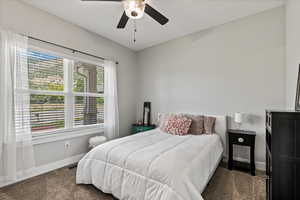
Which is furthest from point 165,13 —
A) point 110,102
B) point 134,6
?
point 110,102

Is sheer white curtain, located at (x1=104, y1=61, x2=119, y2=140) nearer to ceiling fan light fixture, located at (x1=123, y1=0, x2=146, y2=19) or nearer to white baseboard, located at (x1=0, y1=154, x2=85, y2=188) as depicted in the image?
white baseboard, located at (x1=0, y1=154, x2=85, y2=188)

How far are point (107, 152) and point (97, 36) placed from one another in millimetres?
2710

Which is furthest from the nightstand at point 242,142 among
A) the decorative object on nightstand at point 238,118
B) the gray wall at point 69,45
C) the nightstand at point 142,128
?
the gray wall at point 69,45

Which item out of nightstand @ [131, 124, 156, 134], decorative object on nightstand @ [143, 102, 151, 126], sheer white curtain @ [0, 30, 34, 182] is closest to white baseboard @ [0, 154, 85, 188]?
sheer white curtain @ [0, 30, 34, 182]

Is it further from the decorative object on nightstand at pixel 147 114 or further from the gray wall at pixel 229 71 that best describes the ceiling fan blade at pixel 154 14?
the decorative object on nightstand at pixel 147 114

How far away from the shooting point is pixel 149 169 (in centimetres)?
156

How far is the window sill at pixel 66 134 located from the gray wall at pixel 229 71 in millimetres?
1611

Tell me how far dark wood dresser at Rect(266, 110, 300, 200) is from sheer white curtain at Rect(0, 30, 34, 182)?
316 cm

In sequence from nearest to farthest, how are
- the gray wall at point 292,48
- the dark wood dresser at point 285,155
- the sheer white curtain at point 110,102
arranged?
1. the dark wood dresser at point 285,155
2. the gray wall at point 292,48
3. the sheer white curtain at point 110,102

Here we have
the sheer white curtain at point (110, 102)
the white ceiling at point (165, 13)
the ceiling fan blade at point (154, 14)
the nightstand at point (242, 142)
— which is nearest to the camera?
the ceiling fan blade at point (154, 14)

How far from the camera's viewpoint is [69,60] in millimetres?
3029

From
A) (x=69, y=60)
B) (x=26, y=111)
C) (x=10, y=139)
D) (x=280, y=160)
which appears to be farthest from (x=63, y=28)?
(x=280, y=160)

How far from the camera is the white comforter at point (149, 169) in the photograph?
1437 millimetres

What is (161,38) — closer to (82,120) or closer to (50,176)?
(82,120)
